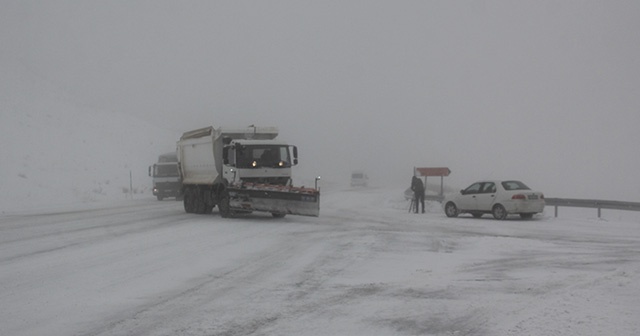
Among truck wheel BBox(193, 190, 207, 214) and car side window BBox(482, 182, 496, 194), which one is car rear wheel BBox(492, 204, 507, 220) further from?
truck wheel BBox(193, 190, 207, 214)

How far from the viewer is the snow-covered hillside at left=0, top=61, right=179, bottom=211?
36.3 metres

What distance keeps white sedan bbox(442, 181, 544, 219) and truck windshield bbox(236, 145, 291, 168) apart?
24.3 ft

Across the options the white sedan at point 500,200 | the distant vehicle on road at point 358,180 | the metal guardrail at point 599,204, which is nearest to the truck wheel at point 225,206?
the white sedan at point 500,200

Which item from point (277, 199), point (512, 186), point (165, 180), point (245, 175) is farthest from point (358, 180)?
point (277, 199)

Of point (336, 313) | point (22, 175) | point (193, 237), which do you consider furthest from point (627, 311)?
point (22, 175)

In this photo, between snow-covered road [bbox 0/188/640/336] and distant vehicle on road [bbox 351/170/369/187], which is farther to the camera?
distant vehicle on road [bbox 351/170/369/187]

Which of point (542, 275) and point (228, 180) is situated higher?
point (228, 180)

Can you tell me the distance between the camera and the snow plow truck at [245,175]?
1938 centimetres

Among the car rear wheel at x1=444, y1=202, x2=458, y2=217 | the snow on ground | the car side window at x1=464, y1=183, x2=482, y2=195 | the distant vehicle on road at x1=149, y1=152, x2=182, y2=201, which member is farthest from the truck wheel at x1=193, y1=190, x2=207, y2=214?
the distant vehicle on road at x1=149, y1=152, x2=182, y2=201

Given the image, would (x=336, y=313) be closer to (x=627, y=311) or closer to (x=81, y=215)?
(x=627, y=311)

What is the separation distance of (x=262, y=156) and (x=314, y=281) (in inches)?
448

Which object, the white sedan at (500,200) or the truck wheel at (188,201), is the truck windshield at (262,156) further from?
the white sedan at (500,200)

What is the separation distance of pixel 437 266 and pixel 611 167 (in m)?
110

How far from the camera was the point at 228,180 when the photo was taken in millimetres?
20375
